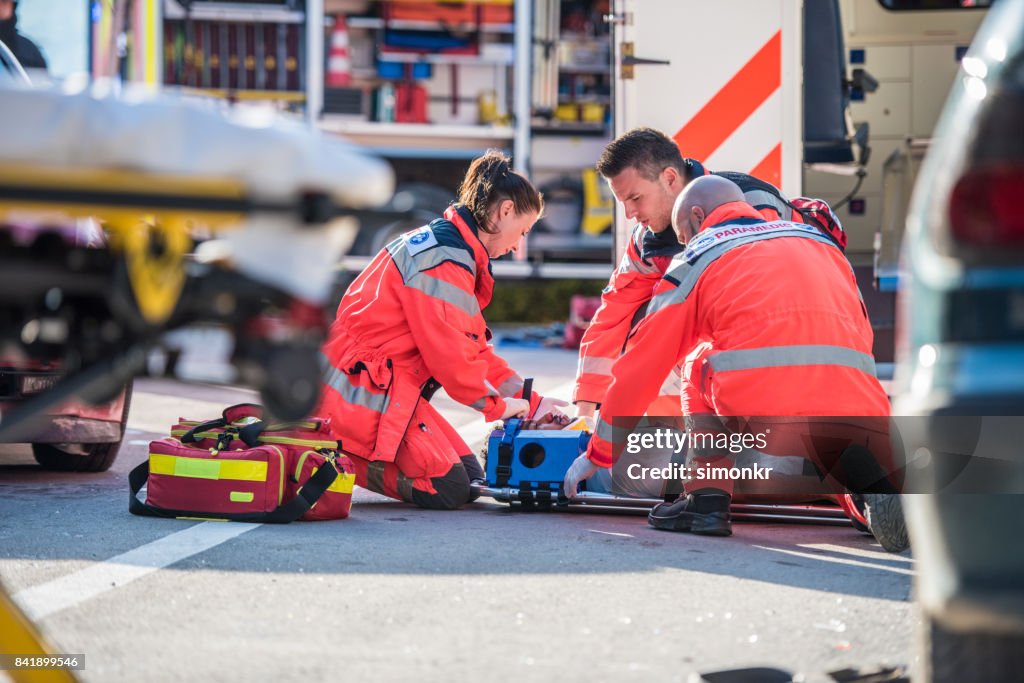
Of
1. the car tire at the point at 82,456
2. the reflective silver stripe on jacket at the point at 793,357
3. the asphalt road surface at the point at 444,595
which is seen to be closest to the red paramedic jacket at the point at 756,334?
the reflective silver stripe on jacket at the point at 793,357

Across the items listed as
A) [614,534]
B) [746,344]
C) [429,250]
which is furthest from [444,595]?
[429,250]

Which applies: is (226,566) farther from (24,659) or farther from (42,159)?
(42,159)

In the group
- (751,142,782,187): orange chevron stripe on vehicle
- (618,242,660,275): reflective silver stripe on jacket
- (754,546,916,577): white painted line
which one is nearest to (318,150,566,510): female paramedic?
(618,242,660,275): reflective silver stripe on jacket

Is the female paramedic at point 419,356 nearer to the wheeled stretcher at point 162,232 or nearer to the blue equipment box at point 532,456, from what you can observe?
the blue equipment box at point 532,456

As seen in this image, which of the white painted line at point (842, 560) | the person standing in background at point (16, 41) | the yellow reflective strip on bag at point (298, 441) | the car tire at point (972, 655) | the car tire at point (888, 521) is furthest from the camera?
the person standing in background at point (16, 41)

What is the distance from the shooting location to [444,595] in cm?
373

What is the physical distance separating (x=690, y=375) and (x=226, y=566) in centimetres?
171

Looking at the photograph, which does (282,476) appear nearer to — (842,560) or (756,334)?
(756,334)

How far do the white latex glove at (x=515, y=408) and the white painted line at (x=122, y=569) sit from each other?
3.64ft

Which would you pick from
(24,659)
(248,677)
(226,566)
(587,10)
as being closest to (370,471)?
(226,566)

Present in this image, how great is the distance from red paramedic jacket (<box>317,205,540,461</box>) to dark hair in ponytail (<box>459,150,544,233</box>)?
0.25 ft

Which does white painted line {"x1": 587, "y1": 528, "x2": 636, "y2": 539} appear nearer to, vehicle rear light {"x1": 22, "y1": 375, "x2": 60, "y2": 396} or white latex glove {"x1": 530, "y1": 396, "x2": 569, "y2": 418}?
white latex glove {"x1": 530, "y1": 396, "x2": 569, "y2": 418}

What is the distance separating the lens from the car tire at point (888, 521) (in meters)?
4.31

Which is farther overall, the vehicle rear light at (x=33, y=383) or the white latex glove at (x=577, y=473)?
the vehicle rear light at (x=33, y=383)
